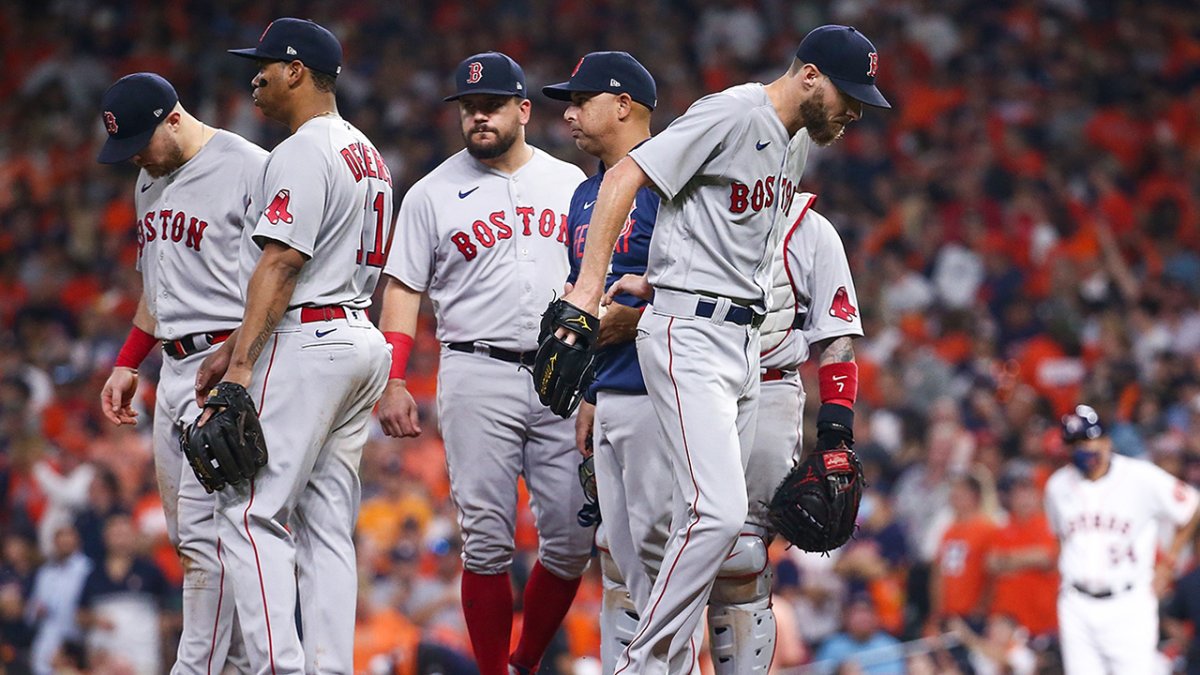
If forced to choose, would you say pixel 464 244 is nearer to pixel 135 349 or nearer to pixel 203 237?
pixel 203 237

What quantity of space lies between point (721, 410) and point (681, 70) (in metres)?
10.6

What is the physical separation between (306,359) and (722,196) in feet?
4.23

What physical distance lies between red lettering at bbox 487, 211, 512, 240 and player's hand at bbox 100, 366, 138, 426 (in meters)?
1.32

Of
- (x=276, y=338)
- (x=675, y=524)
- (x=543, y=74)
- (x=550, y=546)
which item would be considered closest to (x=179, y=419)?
(x=276, y=338)

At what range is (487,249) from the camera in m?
5.39

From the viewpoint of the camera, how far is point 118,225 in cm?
1355

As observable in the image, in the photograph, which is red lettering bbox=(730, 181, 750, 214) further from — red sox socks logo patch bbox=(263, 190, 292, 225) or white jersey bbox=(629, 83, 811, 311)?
red sox socks logo patch bbox=(263, 190, 292, 225)

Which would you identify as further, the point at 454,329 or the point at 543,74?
the point at 543,74

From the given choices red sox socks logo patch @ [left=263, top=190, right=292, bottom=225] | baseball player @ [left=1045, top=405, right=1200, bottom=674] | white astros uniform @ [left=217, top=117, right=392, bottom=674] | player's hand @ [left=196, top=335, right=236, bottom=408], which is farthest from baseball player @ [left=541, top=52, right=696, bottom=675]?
baseball player @ [left=1045, top=405, right=1200, bottom=674]

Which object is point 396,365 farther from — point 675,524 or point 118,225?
point 118,225

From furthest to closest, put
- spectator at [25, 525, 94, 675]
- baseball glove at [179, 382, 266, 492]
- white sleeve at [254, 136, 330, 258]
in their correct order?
spectator at [25, 525, 94, 675], white sleeve at [254, 136, 330, 258], baseball glove at [179, 382, 266, 492]

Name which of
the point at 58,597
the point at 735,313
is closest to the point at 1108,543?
the point at 735,313

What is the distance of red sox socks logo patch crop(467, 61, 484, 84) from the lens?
5.29m

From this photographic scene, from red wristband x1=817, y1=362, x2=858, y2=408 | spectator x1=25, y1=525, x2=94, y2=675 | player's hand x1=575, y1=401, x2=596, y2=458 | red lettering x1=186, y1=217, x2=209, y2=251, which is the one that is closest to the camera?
red lettering x1=186, y1=217, x2=209, y2=251
